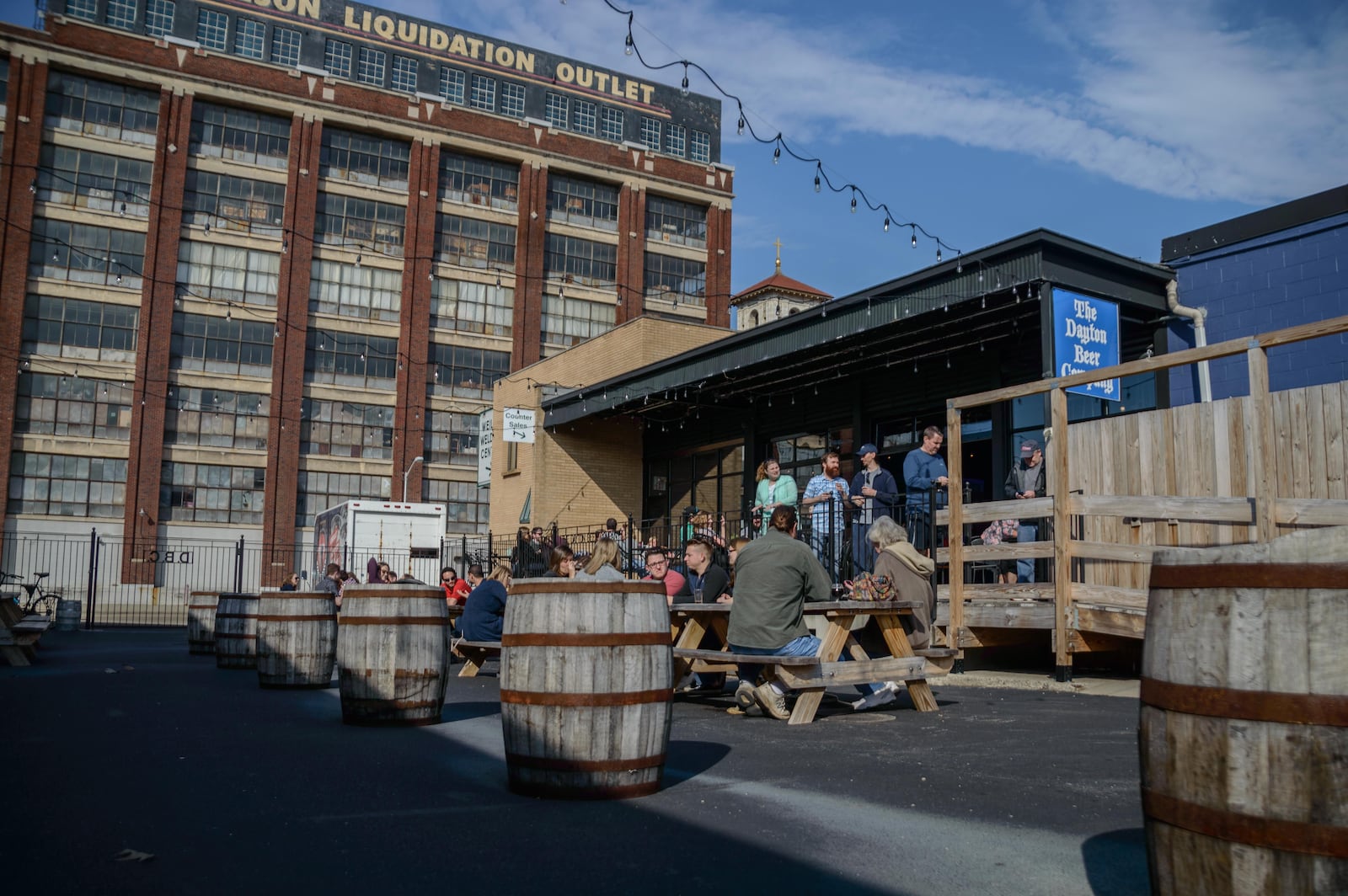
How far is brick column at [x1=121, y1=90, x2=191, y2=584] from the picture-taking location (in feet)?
147

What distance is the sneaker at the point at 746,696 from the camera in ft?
28.4

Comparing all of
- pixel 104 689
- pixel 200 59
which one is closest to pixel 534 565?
pixel 104 689

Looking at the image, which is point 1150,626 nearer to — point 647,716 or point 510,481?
Answer: point 647,716

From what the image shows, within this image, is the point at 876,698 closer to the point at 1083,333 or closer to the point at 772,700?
the point at 772,700

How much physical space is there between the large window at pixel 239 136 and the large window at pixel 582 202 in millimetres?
13052

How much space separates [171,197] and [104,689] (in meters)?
41.0

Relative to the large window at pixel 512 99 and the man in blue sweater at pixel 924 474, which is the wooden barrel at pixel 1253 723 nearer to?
the man in blue sweater at pixel 924 474

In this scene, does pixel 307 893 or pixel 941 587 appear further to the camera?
pixel 941 587

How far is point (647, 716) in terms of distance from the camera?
525 cm

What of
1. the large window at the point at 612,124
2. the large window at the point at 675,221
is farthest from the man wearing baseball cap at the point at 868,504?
the large window at the point at 612,124

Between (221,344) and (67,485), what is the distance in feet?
27.8

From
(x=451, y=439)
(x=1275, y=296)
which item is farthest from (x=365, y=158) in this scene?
(x=1275, y=296)

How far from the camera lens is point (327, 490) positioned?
1928 inches

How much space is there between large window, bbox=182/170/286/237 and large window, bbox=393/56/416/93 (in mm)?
8192
